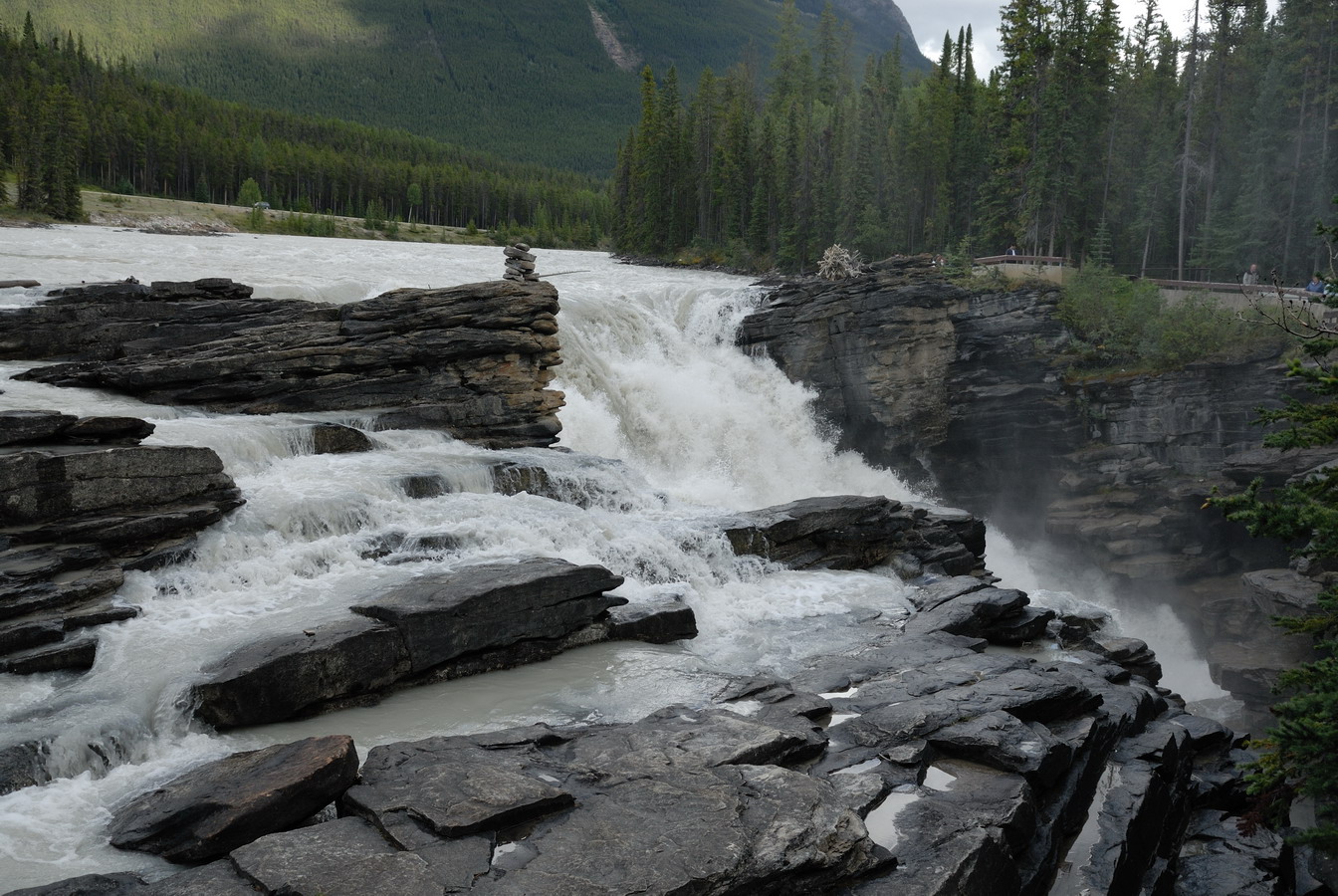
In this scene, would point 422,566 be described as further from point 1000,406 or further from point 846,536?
point 1000,406

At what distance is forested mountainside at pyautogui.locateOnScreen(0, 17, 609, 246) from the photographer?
235 ft

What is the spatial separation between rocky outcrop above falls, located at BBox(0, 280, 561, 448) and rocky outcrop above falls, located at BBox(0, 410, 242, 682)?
Result: 6.13 meters

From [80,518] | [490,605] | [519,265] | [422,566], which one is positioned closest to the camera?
→ [490,605]

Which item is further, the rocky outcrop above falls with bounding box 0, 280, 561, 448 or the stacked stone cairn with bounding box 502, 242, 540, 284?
the stacked stone cairn with bounding box 502, 242, 540, 284

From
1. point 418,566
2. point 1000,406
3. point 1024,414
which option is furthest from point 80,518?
point 1024,414

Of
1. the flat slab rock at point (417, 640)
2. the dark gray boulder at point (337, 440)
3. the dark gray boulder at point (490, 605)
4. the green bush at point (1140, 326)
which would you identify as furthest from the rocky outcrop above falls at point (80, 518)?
the green bush at point (1140, 326)

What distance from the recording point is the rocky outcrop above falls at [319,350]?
21.2 metres

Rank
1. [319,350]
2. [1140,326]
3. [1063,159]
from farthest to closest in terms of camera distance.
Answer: [1063,159]
[1140,326]
[319,350]

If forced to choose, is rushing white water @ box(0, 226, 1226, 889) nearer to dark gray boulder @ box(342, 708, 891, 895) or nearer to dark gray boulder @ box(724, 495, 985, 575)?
dark gray boulder @ box(724, 495, 985, 575)

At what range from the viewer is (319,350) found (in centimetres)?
2231

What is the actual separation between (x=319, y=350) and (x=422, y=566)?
9997mm

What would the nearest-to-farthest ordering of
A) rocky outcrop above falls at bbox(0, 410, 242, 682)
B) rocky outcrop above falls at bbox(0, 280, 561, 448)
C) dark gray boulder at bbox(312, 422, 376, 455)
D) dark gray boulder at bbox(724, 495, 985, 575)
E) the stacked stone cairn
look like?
rocky outcrop above falls at bbox(0, 410, 242, 682) → dark gray boulder at bbox(724, 495, 985, 575) → dark gray boulder at bbox(312, 422, 376, 455) → rocky outcrop above falls at bbox(0, 280, 561, 448) → the stacked stone cairn

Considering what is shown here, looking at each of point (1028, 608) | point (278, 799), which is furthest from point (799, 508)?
point (278, 799)

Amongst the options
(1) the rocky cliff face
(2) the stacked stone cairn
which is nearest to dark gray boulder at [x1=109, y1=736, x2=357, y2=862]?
(2) the stacked stone cairn
